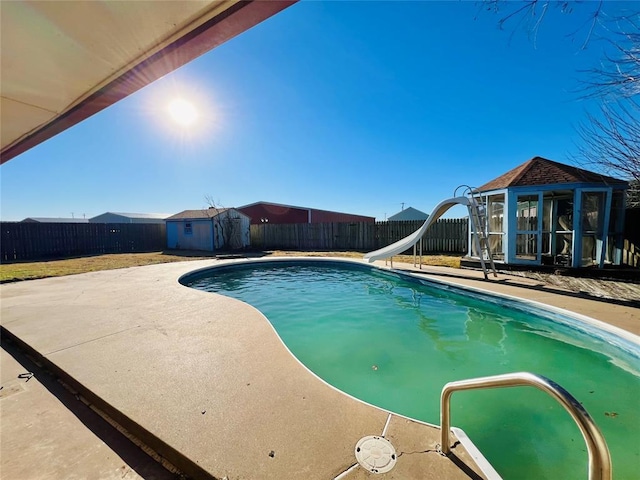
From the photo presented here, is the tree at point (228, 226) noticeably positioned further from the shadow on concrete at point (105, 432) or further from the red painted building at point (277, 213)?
the shadow on concrete at point (105, 432)

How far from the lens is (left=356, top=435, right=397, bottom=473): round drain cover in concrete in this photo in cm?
150

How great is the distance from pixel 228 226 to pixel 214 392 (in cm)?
1568

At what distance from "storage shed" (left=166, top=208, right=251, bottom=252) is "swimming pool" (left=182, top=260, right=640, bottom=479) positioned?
10640mm

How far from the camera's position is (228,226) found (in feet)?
55.8

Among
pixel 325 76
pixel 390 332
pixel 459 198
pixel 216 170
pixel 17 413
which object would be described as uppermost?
pixel 325 76

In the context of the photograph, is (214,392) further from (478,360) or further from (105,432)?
(478,360)

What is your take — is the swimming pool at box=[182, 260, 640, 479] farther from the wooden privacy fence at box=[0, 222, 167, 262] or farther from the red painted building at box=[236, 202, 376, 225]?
the red painted building at box=[236, 202, 376, 225]

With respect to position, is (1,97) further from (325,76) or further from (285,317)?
(325,76)

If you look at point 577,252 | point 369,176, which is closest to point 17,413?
point 577,252

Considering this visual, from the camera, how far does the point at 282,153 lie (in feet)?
45.4

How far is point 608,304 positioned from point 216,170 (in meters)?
16.1

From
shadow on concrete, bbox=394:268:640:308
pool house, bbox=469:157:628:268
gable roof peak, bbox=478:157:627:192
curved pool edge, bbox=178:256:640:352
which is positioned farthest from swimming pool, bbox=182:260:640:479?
gable roof peak, bbox=478:157:627:192

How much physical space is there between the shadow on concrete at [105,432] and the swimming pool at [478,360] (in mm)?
1992

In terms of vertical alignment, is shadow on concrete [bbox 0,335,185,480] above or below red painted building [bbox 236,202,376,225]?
below
